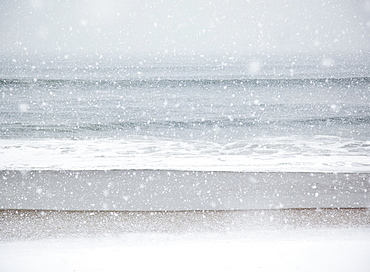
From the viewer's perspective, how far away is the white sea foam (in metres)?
6.19

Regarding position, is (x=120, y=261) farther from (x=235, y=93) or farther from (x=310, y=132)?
(x=235, y=93)

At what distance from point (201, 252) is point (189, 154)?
4.48 meters

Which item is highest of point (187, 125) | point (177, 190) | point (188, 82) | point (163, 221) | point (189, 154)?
point (188, 82)

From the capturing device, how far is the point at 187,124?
37.8 ft

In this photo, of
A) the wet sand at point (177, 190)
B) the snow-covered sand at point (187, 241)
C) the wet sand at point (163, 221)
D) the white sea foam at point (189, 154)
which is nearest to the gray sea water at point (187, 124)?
the white sea foam at point (189, 154)

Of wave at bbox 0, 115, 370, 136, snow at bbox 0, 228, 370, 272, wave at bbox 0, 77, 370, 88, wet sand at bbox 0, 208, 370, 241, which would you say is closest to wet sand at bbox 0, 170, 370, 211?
wet sand at bbox 0, 208, 370, 241

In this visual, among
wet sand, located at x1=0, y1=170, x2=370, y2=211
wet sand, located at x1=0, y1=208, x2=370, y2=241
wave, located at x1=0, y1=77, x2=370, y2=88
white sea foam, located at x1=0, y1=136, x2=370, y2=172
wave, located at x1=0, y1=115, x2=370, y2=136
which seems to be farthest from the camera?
wave, located at x1=0, y1=77, x2=370, y2=88

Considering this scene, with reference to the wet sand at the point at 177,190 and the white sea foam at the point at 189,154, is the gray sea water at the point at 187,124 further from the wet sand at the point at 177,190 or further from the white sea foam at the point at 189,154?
the wet sand at the point at 177,190

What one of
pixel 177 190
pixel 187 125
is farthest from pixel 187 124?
pixel 177 190

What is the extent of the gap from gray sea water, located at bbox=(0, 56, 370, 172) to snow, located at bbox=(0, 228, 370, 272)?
2829 mm

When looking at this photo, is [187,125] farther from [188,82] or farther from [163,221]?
[188,82]

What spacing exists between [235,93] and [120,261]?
16.1 meters

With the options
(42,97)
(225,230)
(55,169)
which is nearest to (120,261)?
(225,230)

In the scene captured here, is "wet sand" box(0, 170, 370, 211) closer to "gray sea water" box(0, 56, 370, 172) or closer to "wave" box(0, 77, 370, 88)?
"gray sea water" box(0, 56, 370, 172)
